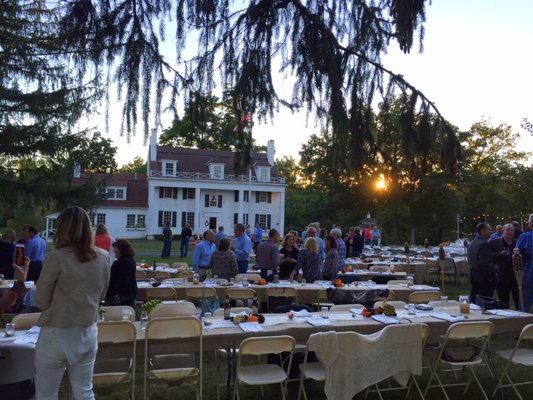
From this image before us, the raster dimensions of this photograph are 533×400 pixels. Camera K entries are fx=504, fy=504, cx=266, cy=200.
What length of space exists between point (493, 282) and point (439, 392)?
A: 3581 millimetres

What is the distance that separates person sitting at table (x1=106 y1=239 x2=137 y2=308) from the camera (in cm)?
647

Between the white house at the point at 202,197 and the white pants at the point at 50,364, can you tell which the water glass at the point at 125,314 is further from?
the white house at the point at 202,197

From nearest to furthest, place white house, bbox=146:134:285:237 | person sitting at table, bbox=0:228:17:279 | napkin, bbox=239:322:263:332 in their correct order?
napkin, bbox=239:322:263:332 → person sitting at table, bbox=0:228:17:279 → white house, bbox=146:134:285:237

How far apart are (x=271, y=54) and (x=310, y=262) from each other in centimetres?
612

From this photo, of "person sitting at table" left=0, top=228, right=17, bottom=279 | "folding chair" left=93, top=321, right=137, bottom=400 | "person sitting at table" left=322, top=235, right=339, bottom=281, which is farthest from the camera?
"person sitting at table" left=322, top=235, right=339, bottom=281

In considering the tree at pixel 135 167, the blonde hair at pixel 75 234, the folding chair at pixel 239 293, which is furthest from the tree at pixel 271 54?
Result: the tree at pixel 135 167

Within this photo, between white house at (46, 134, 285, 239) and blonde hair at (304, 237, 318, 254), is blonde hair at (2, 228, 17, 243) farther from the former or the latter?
white house at (46, 134, 285, 239)

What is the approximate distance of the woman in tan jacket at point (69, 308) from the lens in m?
3.25

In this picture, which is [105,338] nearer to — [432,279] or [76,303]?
[76,303]

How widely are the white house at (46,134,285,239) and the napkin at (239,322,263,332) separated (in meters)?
34.3

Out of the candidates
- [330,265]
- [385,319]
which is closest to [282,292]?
[330,265]

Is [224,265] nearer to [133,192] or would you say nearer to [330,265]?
[330,265]

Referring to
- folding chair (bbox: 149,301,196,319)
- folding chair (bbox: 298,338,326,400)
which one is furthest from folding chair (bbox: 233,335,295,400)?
folding chair (bbox: 149,301,196,319)

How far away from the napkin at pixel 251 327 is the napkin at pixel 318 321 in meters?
0.59
